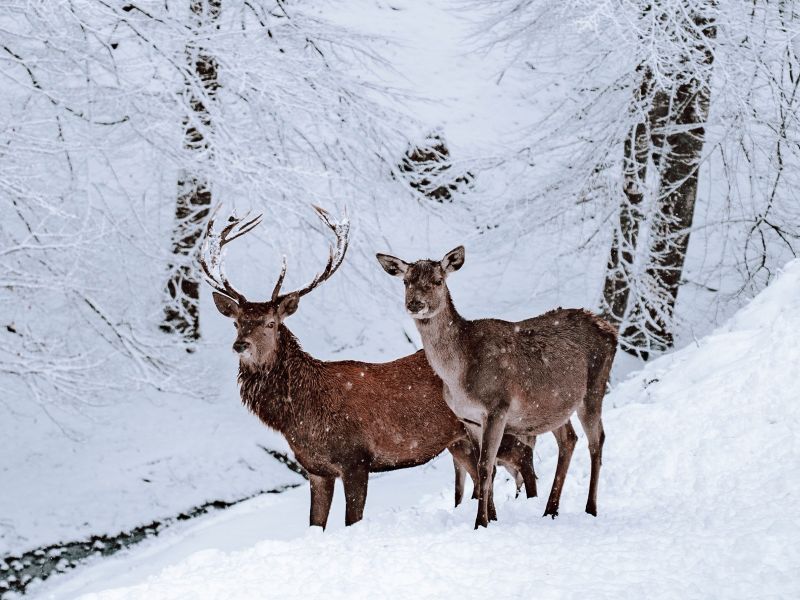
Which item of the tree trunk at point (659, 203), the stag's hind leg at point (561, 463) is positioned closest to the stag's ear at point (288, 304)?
the stag's hind leg at point (561, 463)

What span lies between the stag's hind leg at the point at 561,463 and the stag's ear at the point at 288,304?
74.2 inches

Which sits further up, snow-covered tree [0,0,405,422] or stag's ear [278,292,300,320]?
snow-covered tree [0,0,405,422]

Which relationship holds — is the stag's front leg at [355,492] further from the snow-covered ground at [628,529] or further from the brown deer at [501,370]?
→ the brown deer at [501,370]

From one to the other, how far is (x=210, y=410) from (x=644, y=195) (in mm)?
6029

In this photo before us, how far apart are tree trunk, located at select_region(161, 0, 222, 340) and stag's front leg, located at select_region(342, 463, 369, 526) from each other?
4.30m

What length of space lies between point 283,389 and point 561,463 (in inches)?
74.6

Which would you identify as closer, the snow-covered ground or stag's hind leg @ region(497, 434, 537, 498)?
the snow-covered ground

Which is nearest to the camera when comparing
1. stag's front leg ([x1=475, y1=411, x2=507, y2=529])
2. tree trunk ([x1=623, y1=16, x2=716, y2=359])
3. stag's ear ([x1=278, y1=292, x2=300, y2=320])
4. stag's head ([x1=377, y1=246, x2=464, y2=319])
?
stag's front leg ([x1=475, y1=411, x2=507, y2=529])

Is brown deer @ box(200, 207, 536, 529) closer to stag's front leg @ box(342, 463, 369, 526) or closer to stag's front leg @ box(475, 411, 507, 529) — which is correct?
stag's front leg @ box(342, 463, 369, 526)

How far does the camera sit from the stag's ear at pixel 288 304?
659 centimetres

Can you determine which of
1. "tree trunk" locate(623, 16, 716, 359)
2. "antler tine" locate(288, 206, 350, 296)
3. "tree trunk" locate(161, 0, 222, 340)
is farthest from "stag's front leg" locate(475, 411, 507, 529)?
"tree trunk" locate(623, 16, 716, 359)

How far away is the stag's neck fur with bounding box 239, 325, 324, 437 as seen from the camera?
6.71 m

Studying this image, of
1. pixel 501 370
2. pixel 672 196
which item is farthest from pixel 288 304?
pixel 672 196

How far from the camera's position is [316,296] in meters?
15.0
